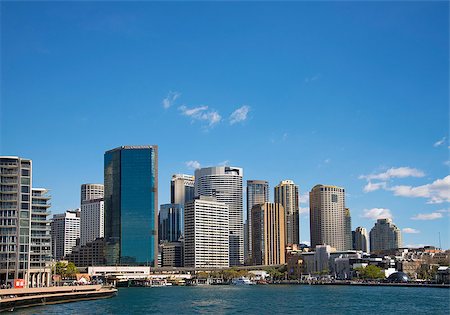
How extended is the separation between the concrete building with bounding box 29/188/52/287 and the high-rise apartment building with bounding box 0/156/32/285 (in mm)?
2888

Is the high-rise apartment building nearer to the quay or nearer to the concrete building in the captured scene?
the concrete building

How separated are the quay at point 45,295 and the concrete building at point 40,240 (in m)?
13.8

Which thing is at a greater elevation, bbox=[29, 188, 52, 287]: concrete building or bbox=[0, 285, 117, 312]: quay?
bbox=[29, 188, 52, 287]: concrete building

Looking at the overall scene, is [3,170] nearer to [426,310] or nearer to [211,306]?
[211,306]

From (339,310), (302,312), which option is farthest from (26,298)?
(339,310)

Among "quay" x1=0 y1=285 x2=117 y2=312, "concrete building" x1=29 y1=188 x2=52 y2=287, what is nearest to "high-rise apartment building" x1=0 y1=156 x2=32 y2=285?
"concrete building" x1=29 y1=188 x2=52 y2=287

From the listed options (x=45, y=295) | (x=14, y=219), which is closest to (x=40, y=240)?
(x=14, y=219)

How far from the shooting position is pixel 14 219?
157625mm

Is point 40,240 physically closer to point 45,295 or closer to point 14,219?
point 14,219

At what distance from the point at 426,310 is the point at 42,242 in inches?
3572

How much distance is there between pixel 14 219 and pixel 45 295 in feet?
115

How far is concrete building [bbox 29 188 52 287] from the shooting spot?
16212 cm

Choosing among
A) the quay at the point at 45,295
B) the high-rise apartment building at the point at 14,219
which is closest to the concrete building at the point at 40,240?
the high-rise apartment building at the point at 14,219

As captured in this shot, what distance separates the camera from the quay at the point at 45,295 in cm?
11188
